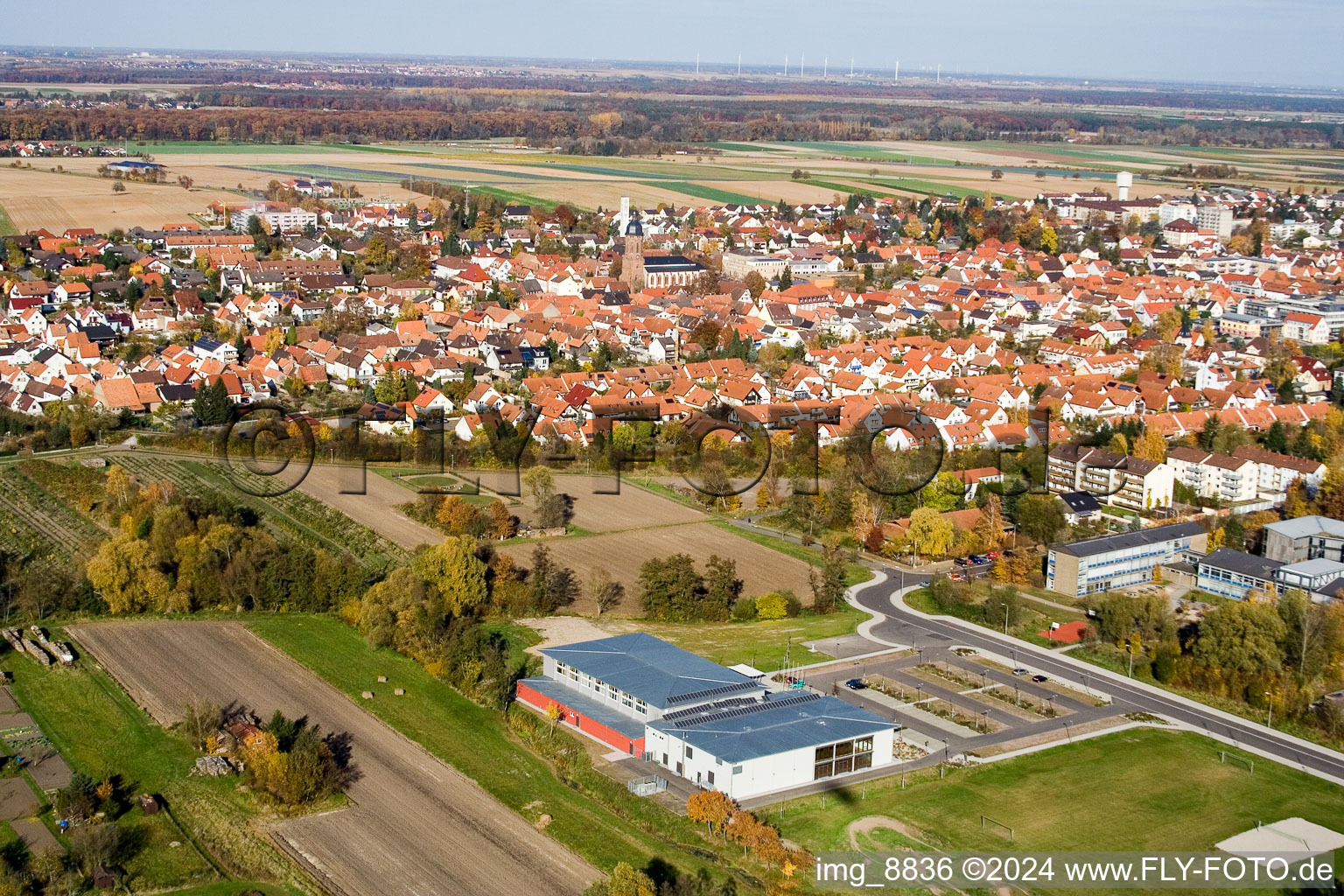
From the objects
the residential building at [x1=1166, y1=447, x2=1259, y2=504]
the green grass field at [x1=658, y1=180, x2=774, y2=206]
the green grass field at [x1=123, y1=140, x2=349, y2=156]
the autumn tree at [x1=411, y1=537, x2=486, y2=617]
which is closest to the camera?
the autumn tree at [x1=411, y1=537, x2=486, y2=617]

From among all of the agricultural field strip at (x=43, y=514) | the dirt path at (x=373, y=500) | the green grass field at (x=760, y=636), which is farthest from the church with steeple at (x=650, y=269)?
the green grass field at (x=760, y=636)

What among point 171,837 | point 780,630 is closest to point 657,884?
point 171,837

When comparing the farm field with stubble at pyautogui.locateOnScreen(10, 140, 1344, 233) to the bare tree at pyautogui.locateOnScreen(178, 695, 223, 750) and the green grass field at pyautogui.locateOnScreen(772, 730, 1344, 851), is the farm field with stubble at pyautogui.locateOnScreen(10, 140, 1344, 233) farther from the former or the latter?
the green grass field at pyautogui.locateOnScreen(772, 730, 1344, 851)

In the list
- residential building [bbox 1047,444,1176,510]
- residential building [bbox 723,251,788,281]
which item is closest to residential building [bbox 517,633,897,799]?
residential building [bbox 1047,444,1176,510]

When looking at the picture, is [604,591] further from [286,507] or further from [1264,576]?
[1264,576]

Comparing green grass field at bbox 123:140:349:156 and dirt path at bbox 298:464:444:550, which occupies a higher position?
green grass field at bbox 123:140:349:156

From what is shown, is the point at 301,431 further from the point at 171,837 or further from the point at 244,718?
the point at 171,837

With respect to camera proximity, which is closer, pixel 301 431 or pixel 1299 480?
pixel 1299 480

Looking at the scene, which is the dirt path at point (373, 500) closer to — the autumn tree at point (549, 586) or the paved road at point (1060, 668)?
the autumn tree at point (549, 586)
